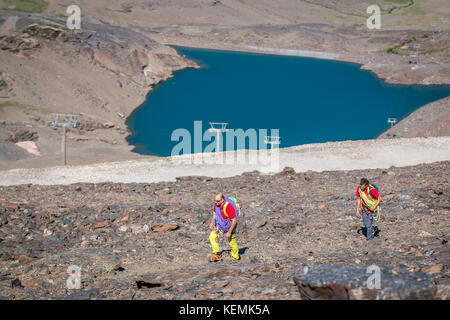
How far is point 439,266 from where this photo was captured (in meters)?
6.91

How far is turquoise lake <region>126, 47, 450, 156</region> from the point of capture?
4500 cm

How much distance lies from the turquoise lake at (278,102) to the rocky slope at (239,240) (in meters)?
22.4

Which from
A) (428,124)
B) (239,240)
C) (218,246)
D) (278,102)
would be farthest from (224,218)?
(278,102)

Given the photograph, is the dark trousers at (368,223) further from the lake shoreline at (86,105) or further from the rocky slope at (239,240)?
the lake shoreline at (86,105)

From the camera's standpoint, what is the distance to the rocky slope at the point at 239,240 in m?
6.76

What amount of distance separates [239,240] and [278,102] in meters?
44.5

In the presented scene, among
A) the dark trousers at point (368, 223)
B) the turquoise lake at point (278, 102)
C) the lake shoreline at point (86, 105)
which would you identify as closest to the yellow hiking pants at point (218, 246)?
the dark trousers at point (368, 223)

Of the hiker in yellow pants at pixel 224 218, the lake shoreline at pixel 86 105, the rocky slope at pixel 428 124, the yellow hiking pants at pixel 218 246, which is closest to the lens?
the hiker in yellow pants at pixel 224 218

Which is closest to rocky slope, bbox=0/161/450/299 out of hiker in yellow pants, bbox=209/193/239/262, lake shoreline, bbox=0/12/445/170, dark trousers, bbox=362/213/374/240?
dark trousers, bbox=362/213/374/240

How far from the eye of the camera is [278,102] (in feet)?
179

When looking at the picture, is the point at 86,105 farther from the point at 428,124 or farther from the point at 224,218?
the point at 224,218

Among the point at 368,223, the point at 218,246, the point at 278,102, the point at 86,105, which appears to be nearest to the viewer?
the point at 218,246
